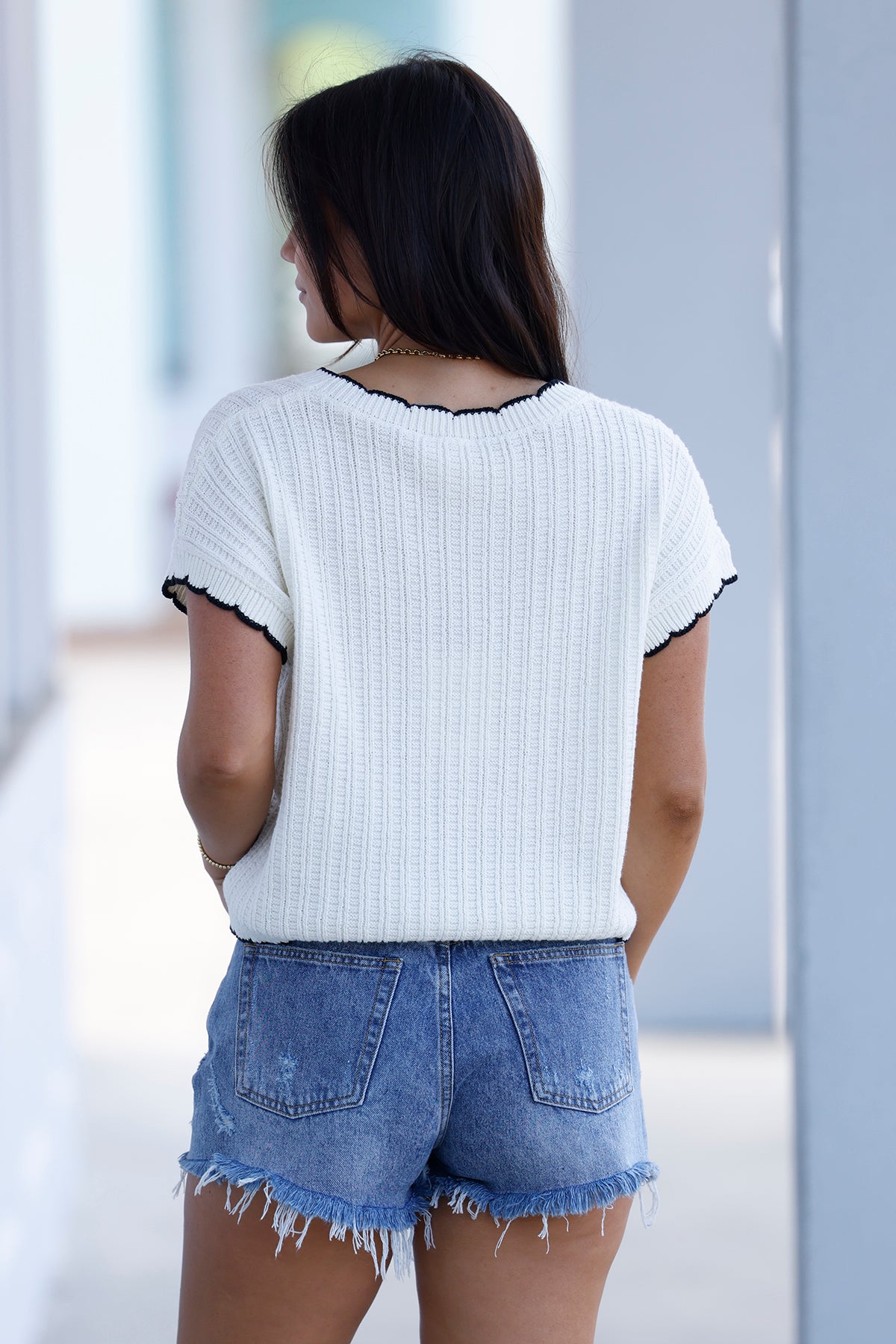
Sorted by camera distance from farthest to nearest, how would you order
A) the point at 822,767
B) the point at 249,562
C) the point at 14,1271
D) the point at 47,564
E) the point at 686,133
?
the point at 686,133 < the point at 47,564 < the point at 14,1271 < the point at 822,767 < the point at 249,562

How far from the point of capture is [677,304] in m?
3.82

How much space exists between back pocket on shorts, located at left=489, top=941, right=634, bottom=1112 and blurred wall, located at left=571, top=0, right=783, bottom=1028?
2719mm

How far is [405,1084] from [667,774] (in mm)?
311

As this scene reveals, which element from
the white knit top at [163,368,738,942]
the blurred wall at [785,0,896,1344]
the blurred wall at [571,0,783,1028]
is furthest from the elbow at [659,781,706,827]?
the blurred wall at [571,0,783,1028]

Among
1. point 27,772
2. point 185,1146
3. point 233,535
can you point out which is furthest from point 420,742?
point 185,1146

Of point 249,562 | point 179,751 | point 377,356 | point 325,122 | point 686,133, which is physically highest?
point 686,133

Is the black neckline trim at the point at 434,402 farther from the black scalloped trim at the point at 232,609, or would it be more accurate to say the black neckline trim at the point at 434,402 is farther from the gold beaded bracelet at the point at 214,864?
the gold beaded bracelet at the point at 214,864

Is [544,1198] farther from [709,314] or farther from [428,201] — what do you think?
[709,314]

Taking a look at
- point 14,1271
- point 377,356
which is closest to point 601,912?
point 377,356

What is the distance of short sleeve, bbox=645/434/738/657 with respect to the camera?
1.13 meters

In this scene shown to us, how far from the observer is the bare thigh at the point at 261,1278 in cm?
110

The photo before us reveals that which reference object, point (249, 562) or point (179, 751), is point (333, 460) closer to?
point (249, 562)

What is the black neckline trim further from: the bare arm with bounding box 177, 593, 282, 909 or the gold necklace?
the bare arm with bounding box 177, 593, 282, 909

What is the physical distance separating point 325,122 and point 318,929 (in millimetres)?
569
